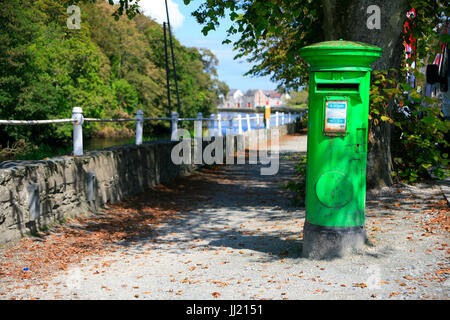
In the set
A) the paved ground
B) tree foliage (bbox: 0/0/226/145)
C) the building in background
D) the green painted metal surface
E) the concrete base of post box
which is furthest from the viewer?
the building in background

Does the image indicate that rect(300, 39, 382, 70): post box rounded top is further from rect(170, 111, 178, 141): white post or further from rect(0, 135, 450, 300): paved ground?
rect(170, 111, 178, 141): white post

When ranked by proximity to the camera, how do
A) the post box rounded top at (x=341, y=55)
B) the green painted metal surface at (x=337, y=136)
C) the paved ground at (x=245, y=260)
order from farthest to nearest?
the green painted metal surface at (x=337, y=136) < the post box rounded top at (x=341, y=55) < the paved ground at (x=245, y=260)

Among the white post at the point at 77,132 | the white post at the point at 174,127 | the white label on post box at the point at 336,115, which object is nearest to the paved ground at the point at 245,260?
the white post at the point at 77,132

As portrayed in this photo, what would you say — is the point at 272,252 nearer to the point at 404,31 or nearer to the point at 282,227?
the point at 282,227

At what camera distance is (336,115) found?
17.0 feet

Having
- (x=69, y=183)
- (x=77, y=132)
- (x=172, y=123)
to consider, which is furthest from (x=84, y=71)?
(x=69, y=183)

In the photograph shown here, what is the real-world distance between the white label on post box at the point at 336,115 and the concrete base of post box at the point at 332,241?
3.30 ft

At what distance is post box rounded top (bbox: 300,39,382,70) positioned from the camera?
16.4 ft

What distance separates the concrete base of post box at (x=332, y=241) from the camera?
17.3 feet

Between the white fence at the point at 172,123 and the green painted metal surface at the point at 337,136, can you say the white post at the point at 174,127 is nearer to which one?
the white fence at the point at 172,123

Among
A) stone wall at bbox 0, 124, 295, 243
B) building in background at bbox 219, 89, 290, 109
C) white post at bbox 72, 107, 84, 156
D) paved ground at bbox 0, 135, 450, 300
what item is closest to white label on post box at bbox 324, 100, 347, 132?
paved ground at bbox 0, 135, 450, 300

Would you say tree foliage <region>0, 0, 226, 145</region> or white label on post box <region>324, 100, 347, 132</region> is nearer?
white label on post box <region>324, 100, 347, 132</region>

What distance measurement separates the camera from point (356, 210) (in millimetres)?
5281

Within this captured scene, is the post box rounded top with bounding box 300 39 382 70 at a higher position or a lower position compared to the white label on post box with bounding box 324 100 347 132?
higher
